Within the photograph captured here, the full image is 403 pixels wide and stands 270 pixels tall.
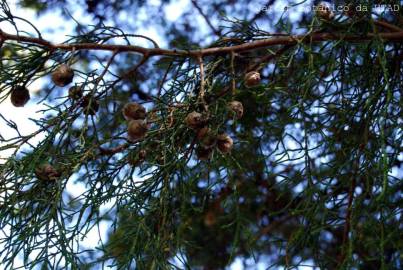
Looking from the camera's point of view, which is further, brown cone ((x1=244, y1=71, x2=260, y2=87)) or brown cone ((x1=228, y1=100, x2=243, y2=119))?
brown cone ((x1=244, y1=71, x2=260, y2=87))

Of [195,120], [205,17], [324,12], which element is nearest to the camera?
[195,120]

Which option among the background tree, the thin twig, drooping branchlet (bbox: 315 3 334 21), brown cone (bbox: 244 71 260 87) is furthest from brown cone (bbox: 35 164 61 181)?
the thin twig

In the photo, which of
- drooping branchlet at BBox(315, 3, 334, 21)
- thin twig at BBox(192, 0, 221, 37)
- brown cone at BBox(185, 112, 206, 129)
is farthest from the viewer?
thin twig at BBox(192, 0, 221, 37)

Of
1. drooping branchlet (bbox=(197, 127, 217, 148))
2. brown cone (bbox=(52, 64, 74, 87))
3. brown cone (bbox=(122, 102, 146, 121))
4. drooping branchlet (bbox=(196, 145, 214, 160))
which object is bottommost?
drooping branchlet (bbox=(197, 127, 217, 148))

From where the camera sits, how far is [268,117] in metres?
2.13

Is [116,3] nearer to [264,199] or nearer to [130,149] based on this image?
[264,199]

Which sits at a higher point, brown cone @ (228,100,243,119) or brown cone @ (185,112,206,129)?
brown cone @ (228,100,243,119)

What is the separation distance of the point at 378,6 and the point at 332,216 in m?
0.47

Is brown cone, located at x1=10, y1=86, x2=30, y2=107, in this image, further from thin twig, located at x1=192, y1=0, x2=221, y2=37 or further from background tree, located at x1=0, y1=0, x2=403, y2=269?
thin twig, located at x1=192, y1=0, x2=221, y2=37

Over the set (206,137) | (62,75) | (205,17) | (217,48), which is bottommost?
(206,137)

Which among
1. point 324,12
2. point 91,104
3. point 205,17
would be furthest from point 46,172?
point 205,17

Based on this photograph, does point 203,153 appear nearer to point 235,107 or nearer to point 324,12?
point 235,107

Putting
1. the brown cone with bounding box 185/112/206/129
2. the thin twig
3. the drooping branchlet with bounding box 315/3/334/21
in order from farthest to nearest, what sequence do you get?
the thin twig < the drooping branchlet with bounding box 315/3/334/21 < the brown cone with bounding box 185/112/206/129

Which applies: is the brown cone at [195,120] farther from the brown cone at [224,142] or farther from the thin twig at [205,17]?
the thin twig at [205,17]
